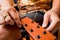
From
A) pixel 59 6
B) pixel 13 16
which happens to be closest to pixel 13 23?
pixel 13 16

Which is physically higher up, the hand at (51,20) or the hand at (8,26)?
the hand at (8,26)

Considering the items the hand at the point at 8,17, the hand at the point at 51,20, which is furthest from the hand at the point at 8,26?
the hand at the point at 51,20

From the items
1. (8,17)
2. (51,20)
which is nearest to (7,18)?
(8,17)

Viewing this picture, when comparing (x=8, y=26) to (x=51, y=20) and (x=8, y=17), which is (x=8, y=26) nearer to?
(x=8, y=17)

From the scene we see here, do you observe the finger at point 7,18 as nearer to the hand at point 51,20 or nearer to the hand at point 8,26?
the hand at point 8,26

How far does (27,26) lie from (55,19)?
0.43 feet

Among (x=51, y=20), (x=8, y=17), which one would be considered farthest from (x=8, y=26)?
(x=51, y=20)

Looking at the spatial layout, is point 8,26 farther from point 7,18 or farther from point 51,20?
point 51,20

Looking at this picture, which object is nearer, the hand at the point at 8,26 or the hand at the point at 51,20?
the hand at the point at 8,26

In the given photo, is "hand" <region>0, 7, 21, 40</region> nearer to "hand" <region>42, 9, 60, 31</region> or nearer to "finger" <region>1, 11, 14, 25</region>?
"finger" <region>1, 11, 14, 25</region>

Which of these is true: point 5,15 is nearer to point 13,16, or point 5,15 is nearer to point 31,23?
point 13,16

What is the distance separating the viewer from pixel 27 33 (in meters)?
0.55

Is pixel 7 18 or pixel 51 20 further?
pixel 51 20

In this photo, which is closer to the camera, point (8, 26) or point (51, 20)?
point (8, 26)
